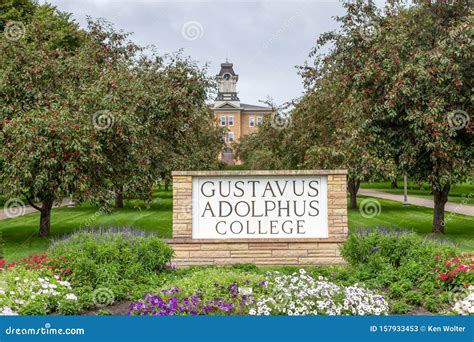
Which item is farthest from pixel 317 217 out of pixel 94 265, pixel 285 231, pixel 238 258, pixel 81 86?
pixel 81 86

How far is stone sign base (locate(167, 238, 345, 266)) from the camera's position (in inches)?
420

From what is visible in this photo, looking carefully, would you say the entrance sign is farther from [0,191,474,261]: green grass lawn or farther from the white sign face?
[0,191,474,261]: green grass lawn

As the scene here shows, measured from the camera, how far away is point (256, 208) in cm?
1084

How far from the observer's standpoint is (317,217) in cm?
1088

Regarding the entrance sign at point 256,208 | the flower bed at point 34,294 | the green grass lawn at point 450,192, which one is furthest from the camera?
the green grass lawn at point 450,192

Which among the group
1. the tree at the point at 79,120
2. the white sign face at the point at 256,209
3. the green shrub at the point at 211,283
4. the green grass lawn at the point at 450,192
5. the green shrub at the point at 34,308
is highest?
the tree at the point at 79,120

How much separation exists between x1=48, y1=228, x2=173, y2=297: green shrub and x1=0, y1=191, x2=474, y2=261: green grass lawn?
14.5ft

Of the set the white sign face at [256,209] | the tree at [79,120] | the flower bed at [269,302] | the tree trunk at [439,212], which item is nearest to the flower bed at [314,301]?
the flower bed at [269,302]

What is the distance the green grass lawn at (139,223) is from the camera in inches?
560

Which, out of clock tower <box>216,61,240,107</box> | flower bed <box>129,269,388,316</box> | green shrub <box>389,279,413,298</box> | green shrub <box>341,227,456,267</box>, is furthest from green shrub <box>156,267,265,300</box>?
clock tower <box>216,61,240,107</box>

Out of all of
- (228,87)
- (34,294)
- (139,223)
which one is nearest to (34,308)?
(34,294)

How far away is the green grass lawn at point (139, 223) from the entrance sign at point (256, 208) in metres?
3.82

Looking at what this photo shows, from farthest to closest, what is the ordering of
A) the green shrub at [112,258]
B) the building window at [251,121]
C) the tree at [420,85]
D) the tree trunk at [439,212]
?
1. the building window at [251,121]
2. the tree trunk at [439,212]
3. the tree at [420,85]
4. the green shrub at [112,258]

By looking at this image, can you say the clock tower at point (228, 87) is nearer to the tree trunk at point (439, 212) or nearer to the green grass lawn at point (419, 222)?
the green grass lawn at point (419, 222)
